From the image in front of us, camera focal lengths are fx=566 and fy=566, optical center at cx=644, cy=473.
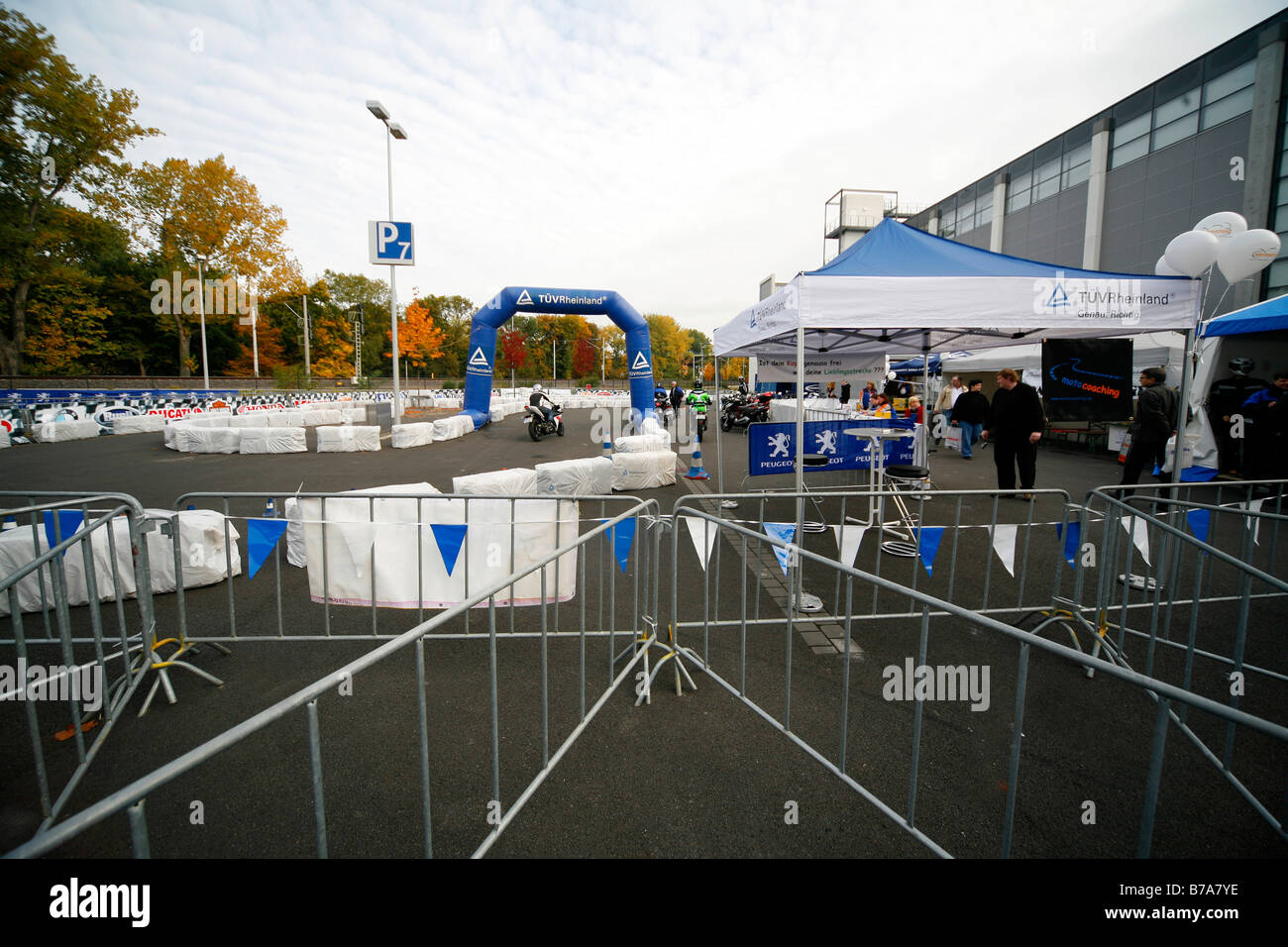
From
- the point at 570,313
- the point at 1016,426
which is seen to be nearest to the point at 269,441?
the point at 570,313

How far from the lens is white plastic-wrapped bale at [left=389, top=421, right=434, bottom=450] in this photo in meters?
16.7

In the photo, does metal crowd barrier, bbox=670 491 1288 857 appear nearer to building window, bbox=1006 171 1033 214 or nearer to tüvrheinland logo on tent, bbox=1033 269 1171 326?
tüvrheinland logo on tent, bbox=1033 269 1171 326

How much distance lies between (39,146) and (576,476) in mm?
29046

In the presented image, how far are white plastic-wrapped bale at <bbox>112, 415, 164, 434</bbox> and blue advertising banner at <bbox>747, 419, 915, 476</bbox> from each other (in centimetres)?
2234

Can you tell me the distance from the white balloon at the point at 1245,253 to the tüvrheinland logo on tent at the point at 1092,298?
159 inches

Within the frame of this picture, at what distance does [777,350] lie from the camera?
948 centimetres

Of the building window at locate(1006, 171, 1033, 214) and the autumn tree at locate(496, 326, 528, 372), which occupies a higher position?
the building window at locate(1006, 171, 1033, 214)

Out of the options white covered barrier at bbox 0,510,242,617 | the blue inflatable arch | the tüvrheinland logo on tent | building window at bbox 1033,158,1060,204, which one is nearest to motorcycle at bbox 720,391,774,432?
the blue inflatable arch

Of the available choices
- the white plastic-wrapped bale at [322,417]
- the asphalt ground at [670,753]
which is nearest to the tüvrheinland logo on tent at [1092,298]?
the asphalt ground at [670,753]

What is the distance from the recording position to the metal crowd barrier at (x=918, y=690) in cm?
211

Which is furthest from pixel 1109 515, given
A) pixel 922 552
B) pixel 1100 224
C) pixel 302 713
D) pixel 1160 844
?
pixel 1100 224

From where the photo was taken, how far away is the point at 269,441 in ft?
49.9

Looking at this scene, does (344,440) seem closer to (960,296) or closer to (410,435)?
(410,435)
